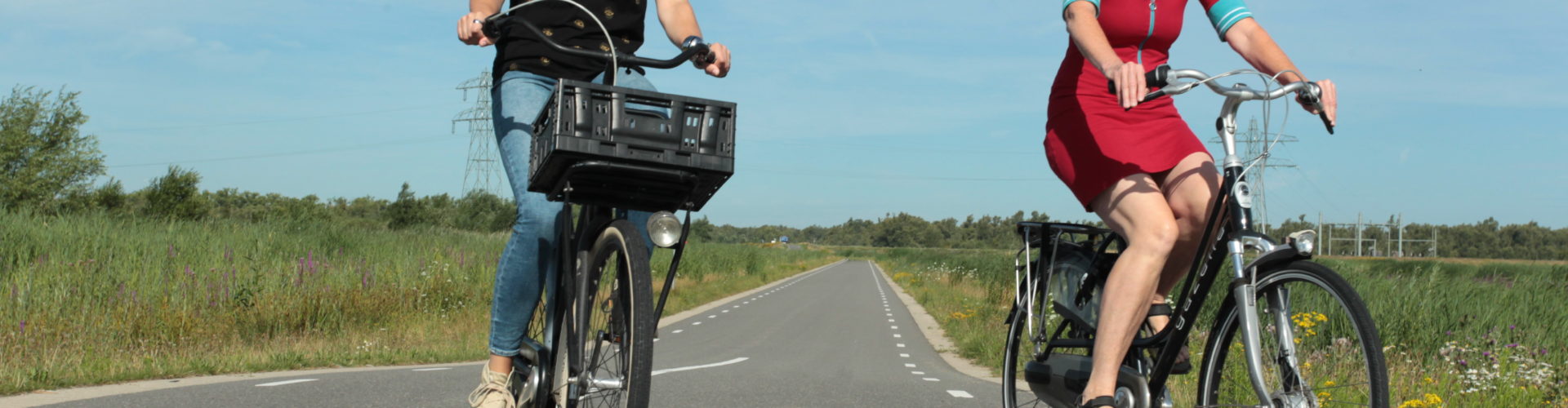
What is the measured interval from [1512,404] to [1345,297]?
388 centimetres

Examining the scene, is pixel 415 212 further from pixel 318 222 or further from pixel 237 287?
pixel 237 287

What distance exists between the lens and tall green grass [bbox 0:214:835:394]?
813 cm

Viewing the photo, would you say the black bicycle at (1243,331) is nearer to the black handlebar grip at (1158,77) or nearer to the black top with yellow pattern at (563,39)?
the black handlebar grip at (1158,77)

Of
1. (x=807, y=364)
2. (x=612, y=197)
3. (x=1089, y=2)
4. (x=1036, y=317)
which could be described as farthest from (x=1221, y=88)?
(x=807, y=364)

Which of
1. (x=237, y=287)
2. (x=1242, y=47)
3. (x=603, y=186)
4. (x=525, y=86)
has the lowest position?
(x=237, y=287)

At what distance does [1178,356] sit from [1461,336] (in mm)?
6604

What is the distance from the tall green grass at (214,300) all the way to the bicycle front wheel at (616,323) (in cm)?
389

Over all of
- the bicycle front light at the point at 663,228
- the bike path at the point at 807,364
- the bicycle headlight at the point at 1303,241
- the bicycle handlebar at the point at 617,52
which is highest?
the bicycle handlebar at the point at 617,52

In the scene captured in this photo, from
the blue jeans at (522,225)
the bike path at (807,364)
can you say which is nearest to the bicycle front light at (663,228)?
the blue jeans at (522,225)

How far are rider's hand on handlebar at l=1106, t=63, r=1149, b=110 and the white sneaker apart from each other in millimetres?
1850

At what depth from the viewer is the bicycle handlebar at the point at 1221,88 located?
245 cm

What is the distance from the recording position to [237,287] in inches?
462

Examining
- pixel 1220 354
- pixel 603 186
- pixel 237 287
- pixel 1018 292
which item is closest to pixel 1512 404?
pixel 1018 292

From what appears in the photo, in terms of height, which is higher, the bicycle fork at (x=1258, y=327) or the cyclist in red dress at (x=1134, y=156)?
the cyclist in red dress at (x=1134, y=156)
